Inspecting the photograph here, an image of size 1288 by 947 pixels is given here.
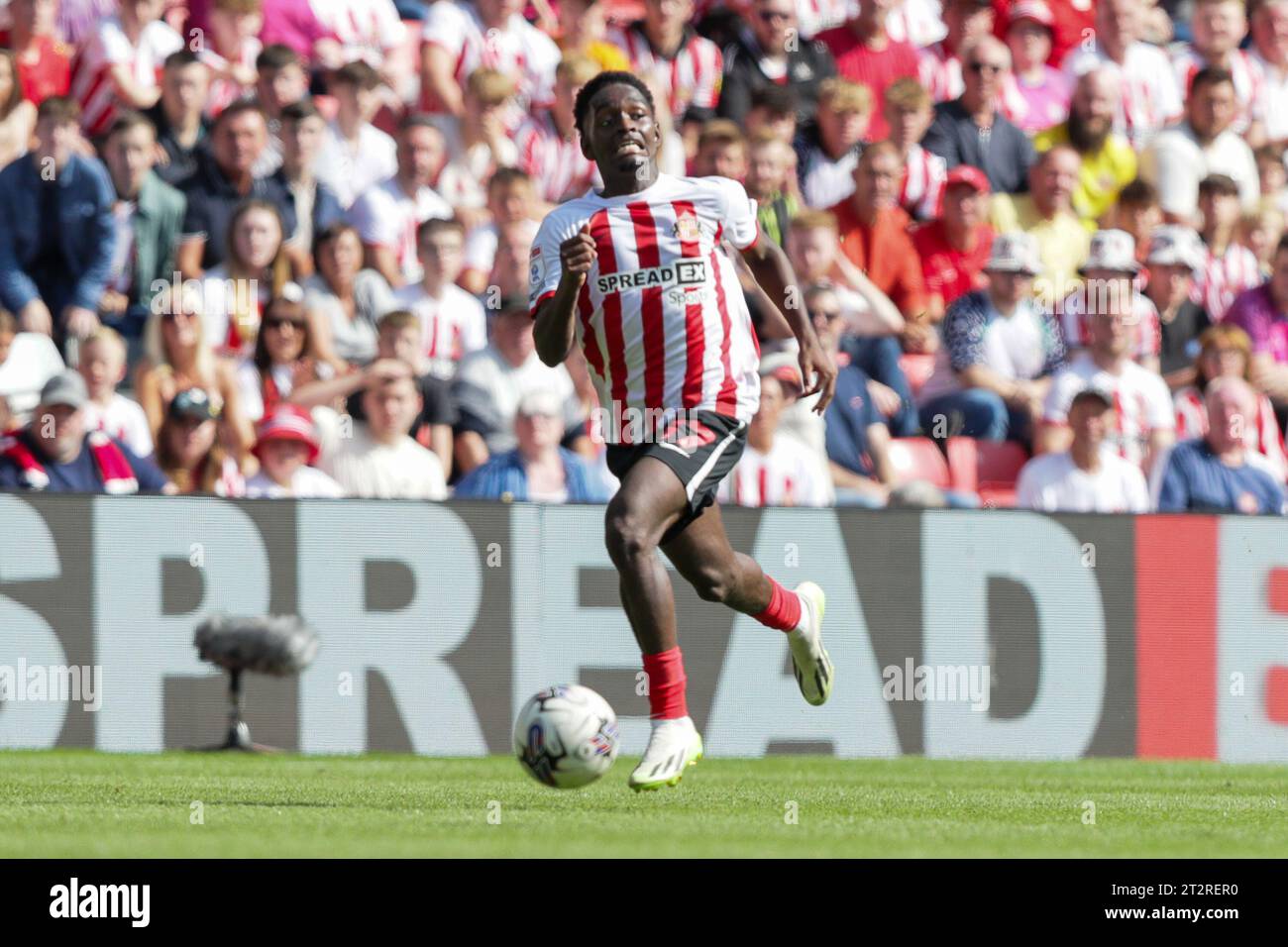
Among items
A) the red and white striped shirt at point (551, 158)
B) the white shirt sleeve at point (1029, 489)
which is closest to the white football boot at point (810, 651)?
the white shirt sleeve at point (1029, 489)

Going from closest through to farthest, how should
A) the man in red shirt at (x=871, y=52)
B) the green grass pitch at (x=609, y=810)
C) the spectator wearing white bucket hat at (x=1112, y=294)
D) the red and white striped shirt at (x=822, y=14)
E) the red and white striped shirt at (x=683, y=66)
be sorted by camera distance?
the green grass pitch at (x=609, y=810), the spectator wearing white bucket hat at (x=1112, y=294), the red and white striped shirt at (x=683, y=66), the man in red shirt at (x=871, y=52), the red and white striped shirt at (x=822, y=14)

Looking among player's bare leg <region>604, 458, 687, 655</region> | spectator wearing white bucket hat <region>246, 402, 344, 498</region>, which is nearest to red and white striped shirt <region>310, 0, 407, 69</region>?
spectator wearing white bucket hat <region>246, 402, 344, 498</region>

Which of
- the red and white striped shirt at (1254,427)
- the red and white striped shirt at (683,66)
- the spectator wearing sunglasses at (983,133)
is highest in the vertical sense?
the red and white striped shirt at (683,66)

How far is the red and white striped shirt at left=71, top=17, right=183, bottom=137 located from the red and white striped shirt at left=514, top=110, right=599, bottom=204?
2.49m

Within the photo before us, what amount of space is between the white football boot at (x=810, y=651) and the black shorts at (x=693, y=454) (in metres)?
0.90

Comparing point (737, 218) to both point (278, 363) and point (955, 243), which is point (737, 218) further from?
point (955, 243)

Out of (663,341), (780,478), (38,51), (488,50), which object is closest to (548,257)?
(663,341)

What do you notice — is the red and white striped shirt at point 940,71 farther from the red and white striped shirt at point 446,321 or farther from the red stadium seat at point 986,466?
the red and white striped shirt at point 446,321

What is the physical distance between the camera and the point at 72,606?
1159cm

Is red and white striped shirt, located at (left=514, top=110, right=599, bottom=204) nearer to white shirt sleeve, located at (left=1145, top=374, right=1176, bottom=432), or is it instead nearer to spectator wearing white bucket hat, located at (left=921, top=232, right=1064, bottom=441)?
spectator wearing white bucket hat, located at (left=921, top=232, right=1064, bottom=441)

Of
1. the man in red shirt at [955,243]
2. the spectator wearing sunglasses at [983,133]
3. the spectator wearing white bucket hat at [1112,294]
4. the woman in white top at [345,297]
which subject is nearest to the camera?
the woman in white top at [345,297]

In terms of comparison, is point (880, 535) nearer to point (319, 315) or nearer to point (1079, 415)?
point (1079, 415)

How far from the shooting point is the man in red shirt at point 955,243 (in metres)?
14.9
